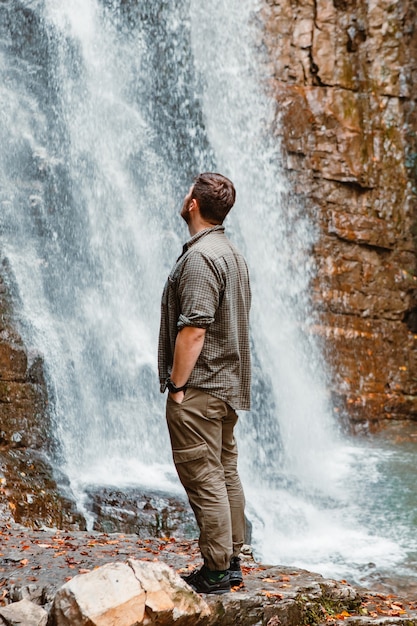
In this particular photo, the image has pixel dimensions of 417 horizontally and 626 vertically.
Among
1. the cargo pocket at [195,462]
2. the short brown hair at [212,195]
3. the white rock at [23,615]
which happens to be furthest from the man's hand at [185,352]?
the white rock at [23,615]

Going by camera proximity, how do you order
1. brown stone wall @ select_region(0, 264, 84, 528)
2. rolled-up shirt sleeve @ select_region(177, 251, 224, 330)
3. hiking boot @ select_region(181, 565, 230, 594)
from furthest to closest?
brown stone wall @ select_region(0, 264, 84, 528)
hiking boot @ select_region(181, 565, 230, 594)
rolled-up shirt sleeve @ select_region(177, 251, 224, 330)

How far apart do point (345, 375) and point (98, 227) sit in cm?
421

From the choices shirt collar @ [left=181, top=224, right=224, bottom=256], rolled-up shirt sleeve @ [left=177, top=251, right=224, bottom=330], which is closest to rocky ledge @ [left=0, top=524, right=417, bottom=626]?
rolled-up shirt sleeve @ [left=177, top=251, right=224, bottom=330]

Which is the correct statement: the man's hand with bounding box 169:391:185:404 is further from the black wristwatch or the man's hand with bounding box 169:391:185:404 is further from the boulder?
the boulder

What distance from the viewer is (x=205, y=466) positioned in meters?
3.30

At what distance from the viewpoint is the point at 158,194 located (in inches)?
437

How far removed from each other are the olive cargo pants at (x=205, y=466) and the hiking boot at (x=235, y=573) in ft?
0.79

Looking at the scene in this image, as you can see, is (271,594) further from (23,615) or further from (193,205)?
(193,205)

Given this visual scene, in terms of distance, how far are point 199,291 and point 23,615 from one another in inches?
60.6

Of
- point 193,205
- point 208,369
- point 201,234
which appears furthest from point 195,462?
point 193,205

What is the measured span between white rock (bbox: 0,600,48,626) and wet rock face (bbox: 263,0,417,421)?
8.16m

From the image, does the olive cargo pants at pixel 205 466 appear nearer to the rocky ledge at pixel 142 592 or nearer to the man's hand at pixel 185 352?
the man's hand at pixel 185 352

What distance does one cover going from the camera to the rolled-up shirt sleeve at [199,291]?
128 inches

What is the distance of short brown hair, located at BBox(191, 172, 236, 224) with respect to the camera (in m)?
3.40
